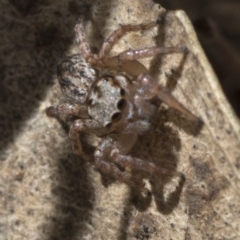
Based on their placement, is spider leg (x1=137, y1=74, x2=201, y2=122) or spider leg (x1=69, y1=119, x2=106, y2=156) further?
spider leg (x1=69, y1=119, x2=106, y2=156)

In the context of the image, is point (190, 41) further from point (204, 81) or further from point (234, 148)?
point (234, 148)

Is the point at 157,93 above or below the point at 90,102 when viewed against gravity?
above

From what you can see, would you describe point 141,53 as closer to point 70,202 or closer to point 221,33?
point 221,33

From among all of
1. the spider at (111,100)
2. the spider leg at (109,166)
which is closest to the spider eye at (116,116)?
the spider at (111,100)

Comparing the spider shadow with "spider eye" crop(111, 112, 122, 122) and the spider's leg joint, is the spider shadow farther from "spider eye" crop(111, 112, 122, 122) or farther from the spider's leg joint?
the spider's leg joint

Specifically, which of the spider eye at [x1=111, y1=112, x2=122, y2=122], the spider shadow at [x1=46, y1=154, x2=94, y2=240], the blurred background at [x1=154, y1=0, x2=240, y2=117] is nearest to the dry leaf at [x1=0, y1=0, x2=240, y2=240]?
the spider shadow at [x1=46, y1=154, x2=94, y2=240]

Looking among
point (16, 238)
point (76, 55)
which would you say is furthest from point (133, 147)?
point (16, 238)

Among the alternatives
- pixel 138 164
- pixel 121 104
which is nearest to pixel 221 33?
pixel 121 104
